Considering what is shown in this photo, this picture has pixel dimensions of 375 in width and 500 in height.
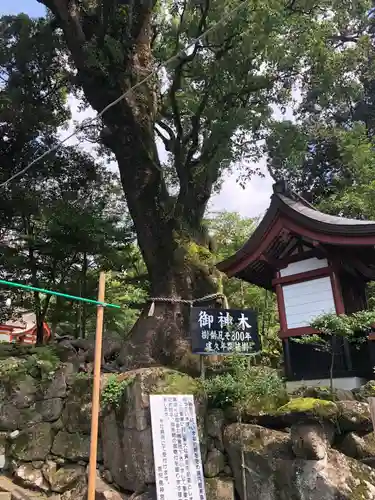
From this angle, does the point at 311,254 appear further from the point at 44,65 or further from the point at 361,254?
the point at 44,65

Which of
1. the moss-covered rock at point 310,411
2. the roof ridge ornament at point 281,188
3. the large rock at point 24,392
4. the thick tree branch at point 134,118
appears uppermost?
the thick tree branch at point 134,118

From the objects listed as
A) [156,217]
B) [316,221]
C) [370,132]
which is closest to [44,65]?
[156,217]

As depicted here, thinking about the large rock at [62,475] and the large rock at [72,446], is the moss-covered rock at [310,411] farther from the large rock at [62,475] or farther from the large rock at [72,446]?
the large rock at [62,475]

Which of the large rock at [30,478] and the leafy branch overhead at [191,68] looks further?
the leafy branch overhead at [191,68]

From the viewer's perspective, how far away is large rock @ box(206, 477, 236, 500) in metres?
6.48

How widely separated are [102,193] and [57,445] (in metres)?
9.66

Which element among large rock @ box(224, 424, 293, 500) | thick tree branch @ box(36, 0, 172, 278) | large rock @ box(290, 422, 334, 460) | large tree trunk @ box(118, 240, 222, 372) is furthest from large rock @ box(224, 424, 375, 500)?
thick tree branch @ box(36, 0, 172, 278)

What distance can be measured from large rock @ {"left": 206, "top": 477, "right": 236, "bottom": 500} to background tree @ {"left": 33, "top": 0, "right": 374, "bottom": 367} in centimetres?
309

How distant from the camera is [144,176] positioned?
1026 cm

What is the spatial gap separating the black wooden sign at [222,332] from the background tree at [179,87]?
5.90 feet

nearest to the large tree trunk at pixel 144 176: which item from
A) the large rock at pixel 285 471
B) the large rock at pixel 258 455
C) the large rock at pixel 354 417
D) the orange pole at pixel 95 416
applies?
the large rock at pixel 258 455

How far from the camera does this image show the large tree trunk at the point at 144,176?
919 centimetres

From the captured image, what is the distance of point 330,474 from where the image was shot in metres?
5.73

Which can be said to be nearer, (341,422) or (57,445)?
(341,422)
